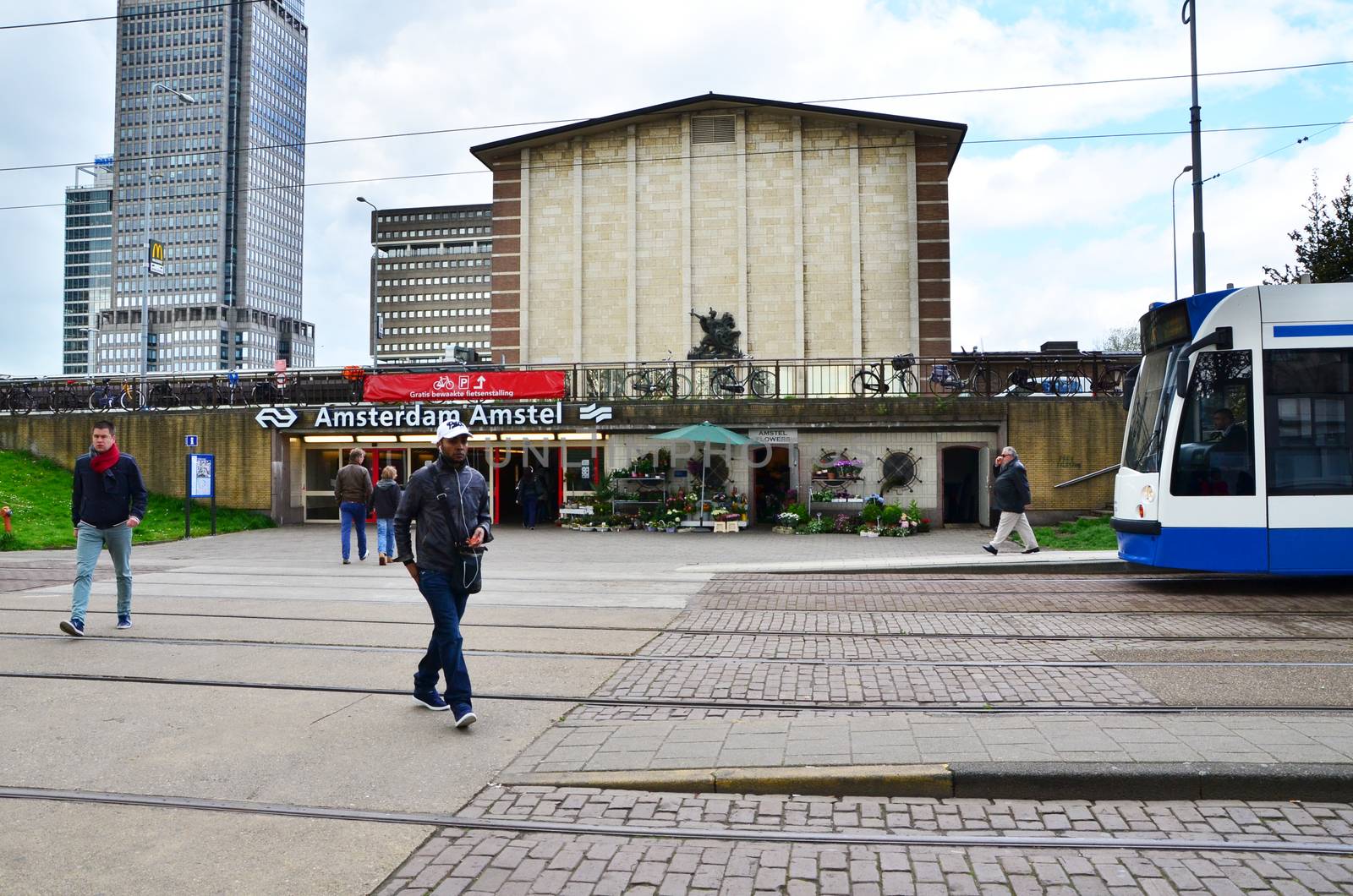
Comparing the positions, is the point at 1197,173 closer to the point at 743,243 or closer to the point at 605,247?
Result: the point at 743,243

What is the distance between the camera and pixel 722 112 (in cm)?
3384

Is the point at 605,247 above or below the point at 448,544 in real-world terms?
above

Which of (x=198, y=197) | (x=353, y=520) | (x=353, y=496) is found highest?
(x=198, y=197)

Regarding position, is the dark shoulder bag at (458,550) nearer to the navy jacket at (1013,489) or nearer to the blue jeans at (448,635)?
the blue jeans at (448,635)

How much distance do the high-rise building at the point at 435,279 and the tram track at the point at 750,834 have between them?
145117mm

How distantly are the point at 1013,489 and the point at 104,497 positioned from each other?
1266cm

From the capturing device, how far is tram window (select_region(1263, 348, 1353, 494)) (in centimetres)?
1042

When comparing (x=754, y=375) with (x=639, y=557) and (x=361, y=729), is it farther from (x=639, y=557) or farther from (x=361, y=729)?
(x=361, y=729)

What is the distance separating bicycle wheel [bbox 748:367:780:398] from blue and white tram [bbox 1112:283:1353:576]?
13509 millimetres

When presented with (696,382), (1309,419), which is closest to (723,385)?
(696,382)

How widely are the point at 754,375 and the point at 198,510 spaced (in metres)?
14.6

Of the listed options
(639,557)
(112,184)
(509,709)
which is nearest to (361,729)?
(509,709)

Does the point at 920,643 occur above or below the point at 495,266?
below

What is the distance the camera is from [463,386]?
81.1 feet
